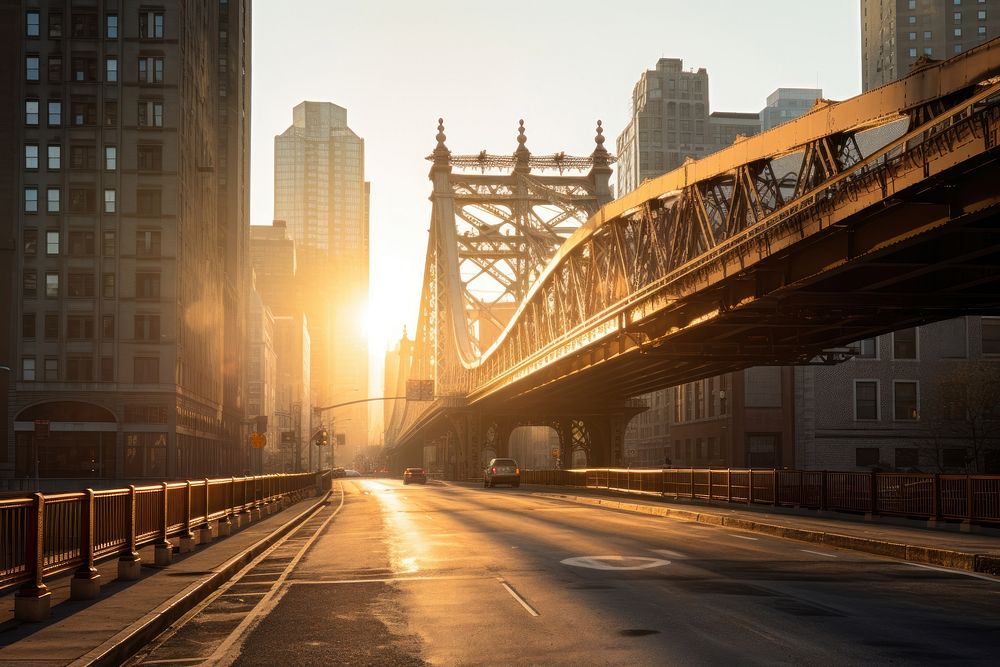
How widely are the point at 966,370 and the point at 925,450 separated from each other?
6265mm

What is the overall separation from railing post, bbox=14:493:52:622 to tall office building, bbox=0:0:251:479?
7282cm

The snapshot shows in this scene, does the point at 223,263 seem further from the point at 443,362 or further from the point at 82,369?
the point at 82,369

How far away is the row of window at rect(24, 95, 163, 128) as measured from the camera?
282ft

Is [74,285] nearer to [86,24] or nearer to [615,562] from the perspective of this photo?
[86,24]

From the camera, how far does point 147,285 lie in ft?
280

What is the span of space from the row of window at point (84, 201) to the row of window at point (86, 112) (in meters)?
5.00

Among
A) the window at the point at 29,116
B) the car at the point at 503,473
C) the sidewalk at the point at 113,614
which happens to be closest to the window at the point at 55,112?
the window at the point at 29,116

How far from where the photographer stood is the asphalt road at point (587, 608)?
10.9 meters

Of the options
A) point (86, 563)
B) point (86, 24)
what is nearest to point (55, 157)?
point (86, 24)

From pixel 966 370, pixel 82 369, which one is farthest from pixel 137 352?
pixel 966 370

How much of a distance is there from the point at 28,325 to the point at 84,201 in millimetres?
9805

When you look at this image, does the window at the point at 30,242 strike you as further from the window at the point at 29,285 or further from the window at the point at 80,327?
the window at the point at 80,327

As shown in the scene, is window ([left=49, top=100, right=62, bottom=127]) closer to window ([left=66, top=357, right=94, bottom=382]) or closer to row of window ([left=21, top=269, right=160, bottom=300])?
row of window ([left=21, top=269, right=160, bottom=300])

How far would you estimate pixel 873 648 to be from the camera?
35.9 feet
